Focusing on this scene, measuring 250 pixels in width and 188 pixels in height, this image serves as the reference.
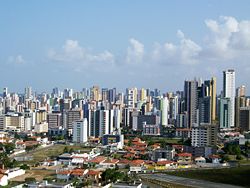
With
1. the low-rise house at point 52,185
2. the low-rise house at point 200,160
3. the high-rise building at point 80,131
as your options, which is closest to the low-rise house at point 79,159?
the low-rise house at point 200,160

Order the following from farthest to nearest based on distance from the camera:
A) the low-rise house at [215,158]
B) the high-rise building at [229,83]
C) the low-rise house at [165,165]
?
the high-rise building at [229,83], the low-rise house at [215,158], the low-rise house at [165,165]

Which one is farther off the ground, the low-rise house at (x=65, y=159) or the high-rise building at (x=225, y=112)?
the high-rise building at (x=225, y=112)

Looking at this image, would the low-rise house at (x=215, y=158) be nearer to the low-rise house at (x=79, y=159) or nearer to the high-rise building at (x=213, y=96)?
the low-rise house at (x=79, y=159)

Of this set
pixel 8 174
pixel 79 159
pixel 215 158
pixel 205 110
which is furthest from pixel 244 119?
pixel 8 174

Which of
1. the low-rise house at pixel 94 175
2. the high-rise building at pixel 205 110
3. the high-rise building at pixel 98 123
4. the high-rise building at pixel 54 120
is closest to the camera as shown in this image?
the low-rise house at pixel 94 175

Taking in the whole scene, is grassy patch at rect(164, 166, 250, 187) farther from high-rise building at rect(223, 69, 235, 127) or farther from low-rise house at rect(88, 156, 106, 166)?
high-rise building at rect(223, 69, 235, 127)

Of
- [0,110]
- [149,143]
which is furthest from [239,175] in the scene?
[0,110]

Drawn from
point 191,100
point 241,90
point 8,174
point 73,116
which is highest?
point 241,90

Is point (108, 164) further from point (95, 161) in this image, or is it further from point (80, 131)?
point (80, 131)

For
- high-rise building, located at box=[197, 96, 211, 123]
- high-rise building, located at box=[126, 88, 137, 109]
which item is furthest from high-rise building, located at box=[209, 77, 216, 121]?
high-rise building, located at box=[126, 88, 137, 109]

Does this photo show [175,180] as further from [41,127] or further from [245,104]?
[245,104]
